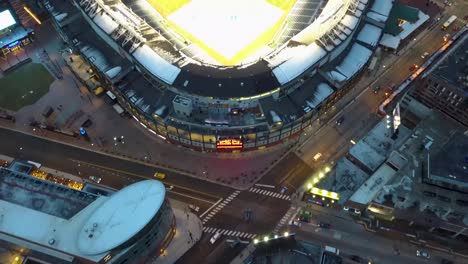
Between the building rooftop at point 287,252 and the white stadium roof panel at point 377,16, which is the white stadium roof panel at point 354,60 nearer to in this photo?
the white stadium roof panel at point 377,16

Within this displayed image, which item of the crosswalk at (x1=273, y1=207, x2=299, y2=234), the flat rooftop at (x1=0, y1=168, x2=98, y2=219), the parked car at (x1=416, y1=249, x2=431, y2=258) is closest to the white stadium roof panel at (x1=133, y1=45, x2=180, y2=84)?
the flat rooftop at (x1=0, y1=168, x2=98, y2=219)

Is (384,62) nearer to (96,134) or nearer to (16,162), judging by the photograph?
(96,134)

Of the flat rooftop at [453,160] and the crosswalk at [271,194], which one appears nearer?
the flat rooftop at [453,160]

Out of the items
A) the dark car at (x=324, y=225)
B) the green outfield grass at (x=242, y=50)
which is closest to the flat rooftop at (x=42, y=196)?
the dark car at (x=324, y=225)

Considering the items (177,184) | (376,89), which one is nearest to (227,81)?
(177,184)

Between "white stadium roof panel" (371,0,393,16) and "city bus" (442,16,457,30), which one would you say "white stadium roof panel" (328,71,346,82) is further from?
"city bus" (442,16,457,30)

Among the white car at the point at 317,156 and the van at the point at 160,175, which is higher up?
the white car at the point at 317,156
